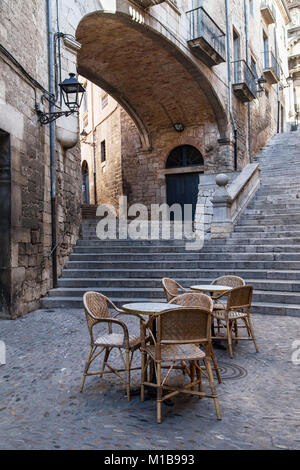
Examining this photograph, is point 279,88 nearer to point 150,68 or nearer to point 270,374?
point 150,68

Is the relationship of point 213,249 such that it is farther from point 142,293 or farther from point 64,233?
point 64,233

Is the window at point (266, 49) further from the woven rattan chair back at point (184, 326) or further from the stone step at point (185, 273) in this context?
the woven rattan chair back at point (184, 326)

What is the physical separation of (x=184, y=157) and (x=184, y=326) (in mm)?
13727

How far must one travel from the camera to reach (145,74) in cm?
1332

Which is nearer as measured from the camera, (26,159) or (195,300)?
(195,300)

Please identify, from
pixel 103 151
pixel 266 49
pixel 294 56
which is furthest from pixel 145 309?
pixel 294 56

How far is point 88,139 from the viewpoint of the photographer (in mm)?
21641

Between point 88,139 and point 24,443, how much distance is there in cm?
2050

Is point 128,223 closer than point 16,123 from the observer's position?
No

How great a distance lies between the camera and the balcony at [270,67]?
20984 mm

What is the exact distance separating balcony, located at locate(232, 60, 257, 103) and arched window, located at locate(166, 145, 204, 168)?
295 cm

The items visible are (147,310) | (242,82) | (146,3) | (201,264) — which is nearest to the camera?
(147,310)

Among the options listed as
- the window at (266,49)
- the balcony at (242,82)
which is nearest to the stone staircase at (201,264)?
the balcony at (242,82)

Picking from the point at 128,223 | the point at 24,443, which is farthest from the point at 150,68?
the point at 24,443
